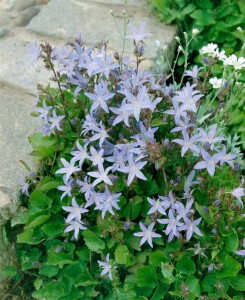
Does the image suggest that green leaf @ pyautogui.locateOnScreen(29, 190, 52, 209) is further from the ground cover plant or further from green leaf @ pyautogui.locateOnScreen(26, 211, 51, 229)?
the ground cover plant

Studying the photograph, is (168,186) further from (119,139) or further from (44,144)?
(44,144)

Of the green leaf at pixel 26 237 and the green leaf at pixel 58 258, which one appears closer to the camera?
the green leaf at pixel 58 258

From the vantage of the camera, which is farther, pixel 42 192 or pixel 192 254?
pixel 42 192

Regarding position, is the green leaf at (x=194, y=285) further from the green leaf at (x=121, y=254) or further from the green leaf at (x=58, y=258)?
the green leaf at (x=58, y=258)

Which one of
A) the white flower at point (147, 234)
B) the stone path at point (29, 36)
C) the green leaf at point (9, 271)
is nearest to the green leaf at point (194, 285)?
the white flower at point (147, 234)

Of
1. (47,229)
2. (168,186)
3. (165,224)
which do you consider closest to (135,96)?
(168,186)

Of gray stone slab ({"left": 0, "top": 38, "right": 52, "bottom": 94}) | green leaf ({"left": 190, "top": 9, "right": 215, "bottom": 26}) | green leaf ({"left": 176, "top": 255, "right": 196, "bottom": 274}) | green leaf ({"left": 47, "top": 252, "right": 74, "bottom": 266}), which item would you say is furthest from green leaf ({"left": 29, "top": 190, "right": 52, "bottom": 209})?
green leaf ({"left": 190, "top": 9, "right": 215, "bottom": 26})
